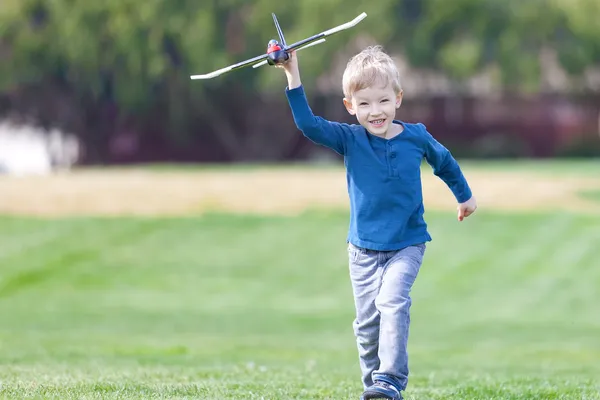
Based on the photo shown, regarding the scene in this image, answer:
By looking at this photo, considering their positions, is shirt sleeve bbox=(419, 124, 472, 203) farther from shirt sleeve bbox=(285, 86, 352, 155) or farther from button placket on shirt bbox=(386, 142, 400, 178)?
shirt sleeve bbox=(285, 86, 352, 155)

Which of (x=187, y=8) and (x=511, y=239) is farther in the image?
(x=187, y=8)

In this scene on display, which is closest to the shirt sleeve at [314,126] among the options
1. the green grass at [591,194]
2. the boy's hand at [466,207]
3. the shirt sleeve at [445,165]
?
the shirt sleeve at [445,165]

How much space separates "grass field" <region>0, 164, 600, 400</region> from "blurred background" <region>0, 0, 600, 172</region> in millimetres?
12555

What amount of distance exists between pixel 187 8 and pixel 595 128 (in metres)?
17.7

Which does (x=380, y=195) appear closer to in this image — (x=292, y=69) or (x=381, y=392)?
(x=292, y=69)

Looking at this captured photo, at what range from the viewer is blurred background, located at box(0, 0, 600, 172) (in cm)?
4325

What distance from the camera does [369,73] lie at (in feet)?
20.2

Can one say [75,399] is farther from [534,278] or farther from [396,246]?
[534,278]

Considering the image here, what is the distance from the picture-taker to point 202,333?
56.6 ft

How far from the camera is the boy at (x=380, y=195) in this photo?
6098 mm

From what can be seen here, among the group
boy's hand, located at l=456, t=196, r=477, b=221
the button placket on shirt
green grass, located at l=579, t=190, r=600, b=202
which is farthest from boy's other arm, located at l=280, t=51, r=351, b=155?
green grass, located at l=579, t=190, r=600, b=202

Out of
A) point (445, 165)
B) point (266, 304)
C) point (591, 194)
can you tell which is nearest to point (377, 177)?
point (445, 165)

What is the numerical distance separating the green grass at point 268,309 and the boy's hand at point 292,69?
1.63 m

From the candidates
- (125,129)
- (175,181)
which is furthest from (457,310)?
(125,129)
